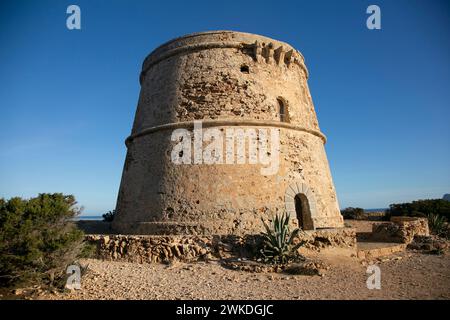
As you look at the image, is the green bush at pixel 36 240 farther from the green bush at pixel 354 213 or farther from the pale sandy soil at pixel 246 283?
the green bush at pixel 354 213

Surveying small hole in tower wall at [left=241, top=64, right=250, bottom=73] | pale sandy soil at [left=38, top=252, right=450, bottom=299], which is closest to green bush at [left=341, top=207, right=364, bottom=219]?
pale sandy soil at [left=38, top=252, right=450, bottom=299]

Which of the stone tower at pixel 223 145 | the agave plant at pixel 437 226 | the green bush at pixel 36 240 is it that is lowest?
the agave plant at pixel 437 226

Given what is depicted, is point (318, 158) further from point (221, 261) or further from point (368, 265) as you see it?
point (221, 261)

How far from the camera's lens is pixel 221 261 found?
562 cm

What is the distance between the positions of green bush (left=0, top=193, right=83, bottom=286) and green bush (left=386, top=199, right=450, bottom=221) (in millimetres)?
15260

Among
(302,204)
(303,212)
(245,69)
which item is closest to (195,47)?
(245,69)

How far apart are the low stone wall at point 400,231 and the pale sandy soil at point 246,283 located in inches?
96.0

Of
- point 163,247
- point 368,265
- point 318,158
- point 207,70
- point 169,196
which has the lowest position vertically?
point 368,265

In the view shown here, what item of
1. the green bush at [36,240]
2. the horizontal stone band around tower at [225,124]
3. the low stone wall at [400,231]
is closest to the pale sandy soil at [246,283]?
the green bush at [36,240]

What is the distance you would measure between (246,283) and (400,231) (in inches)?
245

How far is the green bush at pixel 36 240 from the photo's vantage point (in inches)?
157

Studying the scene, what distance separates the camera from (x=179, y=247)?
5836 millimetres
